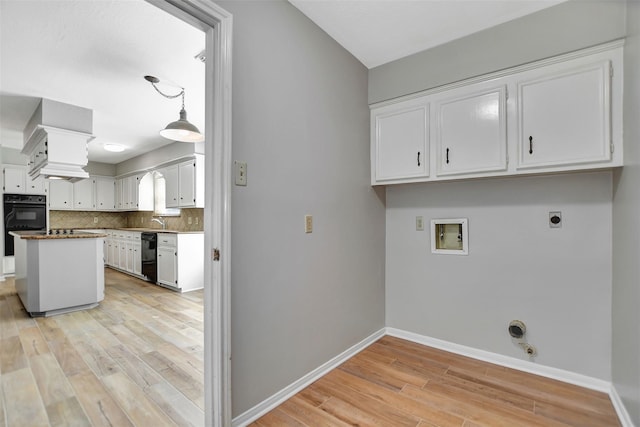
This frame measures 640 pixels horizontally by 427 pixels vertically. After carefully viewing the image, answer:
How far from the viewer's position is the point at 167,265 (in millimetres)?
5023

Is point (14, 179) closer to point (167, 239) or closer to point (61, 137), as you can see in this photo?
point (61, 137)

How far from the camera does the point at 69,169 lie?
381cm

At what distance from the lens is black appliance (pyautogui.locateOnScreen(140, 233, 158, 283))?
5.32m

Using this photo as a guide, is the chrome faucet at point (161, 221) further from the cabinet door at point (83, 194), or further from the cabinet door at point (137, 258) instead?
the cabinet door at point (83, 194)

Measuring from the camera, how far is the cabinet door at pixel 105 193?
735 cm

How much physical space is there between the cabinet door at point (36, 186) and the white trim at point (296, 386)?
267 inches

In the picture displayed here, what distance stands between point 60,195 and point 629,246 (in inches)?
359

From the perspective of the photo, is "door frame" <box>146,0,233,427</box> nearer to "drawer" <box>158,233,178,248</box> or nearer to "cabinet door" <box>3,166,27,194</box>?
"drawer" <box>158,233,178,248</box>

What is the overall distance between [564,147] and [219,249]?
2236mm

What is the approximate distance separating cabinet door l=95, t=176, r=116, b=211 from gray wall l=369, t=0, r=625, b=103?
7480 millimetres

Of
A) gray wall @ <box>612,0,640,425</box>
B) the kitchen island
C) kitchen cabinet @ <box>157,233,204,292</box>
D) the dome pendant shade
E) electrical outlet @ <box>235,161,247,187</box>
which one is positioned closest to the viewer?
gray wall @ <box>612,0,640,425</box>

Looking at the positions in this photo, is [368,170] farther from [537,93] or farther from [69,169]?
[69,169]

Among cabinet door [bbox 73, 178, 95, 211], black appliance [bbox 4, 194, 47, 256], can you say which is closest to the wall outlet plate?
black appliance [bbox 4, 194, 47, 256]

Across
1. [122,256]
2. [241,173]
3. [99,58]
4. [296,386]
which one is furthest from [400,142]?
[122,256]
